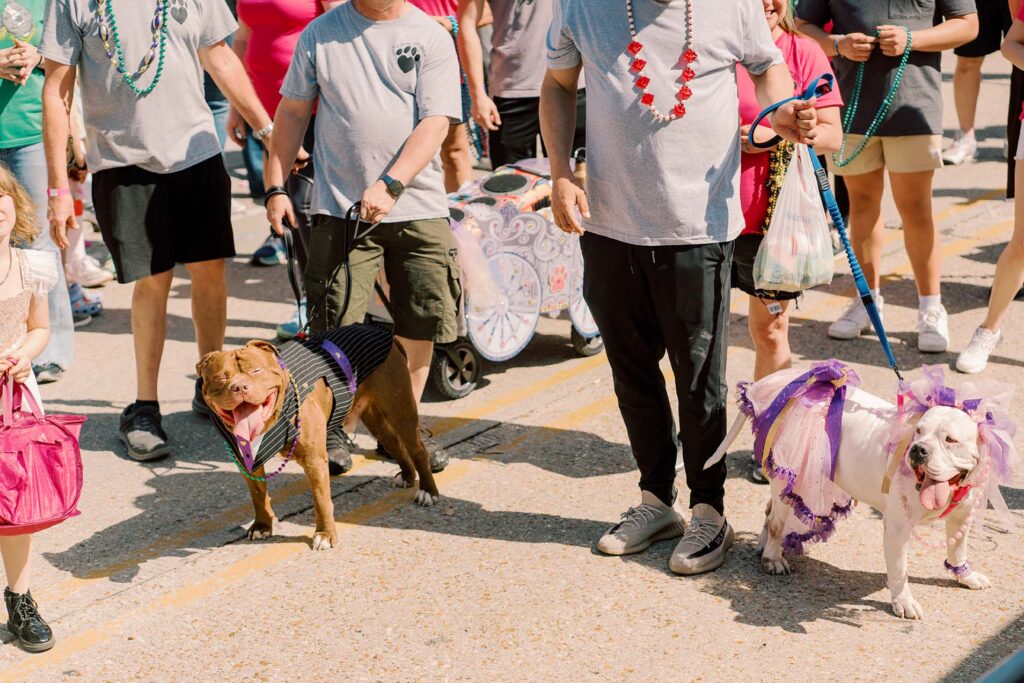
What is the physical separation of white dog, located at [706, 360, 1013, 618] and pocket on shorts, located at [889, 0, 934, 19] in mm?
2725

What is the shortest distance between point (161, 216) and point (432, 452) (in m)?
1.60

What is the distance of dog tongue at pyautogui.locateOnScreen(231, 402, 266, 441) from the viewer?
4.34 m

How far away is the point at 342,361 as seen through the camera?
15.5 feet

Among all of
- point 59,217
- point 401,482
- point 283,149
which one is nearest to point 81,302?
point 59,217

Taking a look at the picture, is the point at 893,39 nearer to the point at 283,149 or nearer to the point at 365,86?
the point at 365,86

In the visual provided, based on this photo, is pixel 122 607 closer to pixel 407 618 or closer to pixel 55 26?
pixel 407 618

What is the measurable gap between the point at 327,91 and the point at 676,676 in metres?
2.56

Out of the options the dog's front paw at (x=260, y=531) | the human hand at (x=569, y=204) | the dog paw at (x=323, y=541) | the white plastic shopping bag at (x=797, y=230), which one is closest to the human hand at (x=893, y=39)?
the white plastic shopping bag at (x=797, y=230)

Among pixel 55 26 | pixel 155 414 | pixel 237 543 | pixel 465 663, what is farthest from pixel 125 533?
pixel 55 26

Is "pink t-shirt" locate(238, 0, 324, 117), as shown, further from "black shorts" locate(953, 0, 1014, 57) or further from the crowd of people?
"black shorts" locate(953, 0, 1014, 57)

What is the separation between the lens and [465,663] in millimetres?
3947

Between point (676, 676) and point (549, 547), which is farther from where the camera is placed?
point (549, 547)

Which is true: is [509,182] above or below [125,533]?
above

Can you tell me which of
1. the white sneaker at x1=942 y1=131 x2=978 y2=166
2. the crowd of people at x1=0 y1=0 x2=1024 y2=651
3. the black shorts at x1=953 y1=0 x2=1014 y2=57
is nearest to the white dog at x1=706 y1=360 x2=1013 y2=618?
the crowd of people at x1=0 y1=0 x2=1024 y2=651
